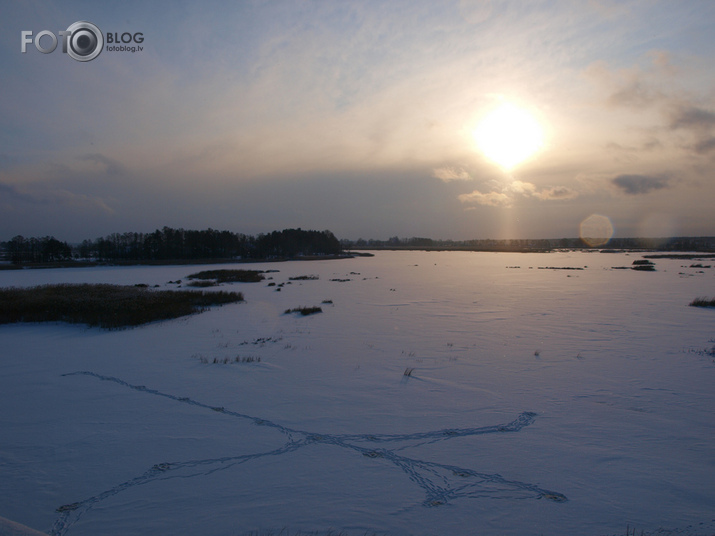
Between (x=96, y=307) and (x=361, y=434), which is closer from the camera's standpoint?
(x=361, y=434)

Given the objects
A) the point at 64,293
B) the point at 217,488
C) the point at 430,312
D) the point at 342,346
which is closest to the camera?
the point at 217,488

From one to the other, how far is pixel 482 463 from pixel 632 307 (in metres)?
18.8

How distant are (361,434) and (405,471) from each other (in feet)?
4.06

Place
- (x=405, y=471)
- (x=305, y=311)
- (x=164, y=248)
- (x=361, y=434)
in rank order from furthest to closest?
(x=164, y=248)
(x=305, y=311)
(x=361, y=434)
(x=405, y=471)

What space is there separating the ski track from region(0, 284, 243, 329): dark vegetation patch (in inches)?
494

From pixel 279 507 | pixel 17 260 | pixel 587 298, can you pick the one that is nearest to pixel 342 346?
pixel 279 507

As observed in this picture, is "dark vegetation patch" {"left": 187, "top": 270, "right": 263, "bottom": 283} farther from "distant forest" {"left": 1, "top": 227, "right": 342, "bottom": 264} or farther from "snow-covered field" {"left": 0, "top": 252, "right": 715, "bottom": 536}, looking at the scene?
"distant forest" {"left": 1, "top": 227, "right": 342, "bottom": 264}

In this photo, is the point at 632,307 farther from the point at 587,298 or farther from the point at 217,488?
the point at 217,488

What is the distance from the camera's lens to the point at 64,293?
A: 20891 millimetres

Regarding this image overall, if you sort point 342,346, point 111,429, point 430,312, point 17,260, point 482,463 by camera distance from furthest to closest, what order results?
point 17,260, point 430,312, point 342,346, point 111,429, point 482,463

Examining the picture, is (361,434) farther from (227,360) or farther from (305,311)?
(305,311)

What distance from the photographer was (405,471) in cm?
502

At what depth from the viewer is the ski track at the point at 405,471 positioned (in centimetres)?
445

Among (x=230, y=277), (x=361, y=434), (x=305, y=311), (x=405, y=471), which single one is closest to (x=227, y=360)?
(x=361, y=434)
